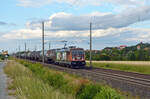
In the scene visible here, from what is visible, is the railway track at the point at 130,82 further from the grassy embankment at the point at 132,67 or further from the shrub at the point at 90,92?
the grassy embankment at the point at 132,67

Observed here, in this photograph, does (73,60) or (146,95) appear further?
(73,60)

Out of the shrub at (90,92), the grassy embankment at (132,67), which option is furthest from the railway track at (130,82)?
the grassy embankment at (132,67)

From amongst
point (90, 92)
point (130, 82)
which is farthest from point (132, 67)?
point (90, 92)

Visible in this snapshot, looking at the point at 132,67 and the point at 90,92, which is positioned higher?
the point at 132,67

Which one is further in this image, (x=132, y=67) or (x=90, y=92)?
(x=132, y=67)

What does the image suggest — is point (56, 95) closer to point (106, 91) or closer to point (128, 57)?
point (106, 91)

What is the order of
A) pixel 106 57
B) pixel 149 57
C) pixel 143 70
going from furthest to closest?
pixel 106 57 < pixel 149 57 < pixel 143 70

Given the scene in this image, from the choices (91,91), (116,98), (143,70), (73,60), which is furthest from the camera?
(73,60)


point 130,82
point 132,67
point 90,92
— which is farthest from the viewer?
point 132,67

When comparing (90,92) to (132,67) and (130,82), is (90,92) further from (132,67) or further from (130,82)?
(132,67)

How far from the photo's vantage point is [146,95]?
14.7m

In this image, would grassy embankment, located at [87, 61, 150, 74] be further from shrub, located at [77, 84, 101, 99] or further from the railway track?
shrub, located at [77, 84, 101, 99]

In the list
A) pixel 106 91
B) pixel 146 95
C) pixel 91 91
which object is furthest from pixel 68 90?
pixel 106 91

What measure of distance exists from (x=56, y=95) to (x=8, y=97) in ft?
17.4
